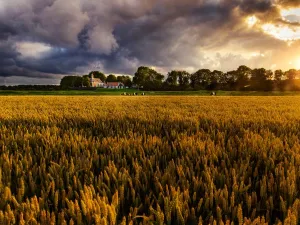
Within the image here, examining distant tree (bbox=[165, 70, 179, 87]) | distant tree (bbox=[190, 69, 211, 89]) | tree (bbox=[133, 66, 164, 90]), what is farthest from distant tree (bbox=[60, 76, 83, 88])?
distant tree (bbox=[190, 69, 211, 89])

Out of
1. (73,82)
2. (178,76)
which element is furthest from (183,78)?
(73,82)

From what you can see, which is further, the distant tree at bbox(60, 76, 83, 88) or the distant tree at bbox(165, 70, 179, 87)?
the distant tree at bbox(60, 76, 83, 88)

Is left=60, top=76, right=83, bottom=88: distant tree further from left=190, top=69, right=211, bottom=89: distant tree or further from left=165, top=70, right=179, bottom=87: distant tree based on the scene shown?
left=190, top=69, right=211, bottom=89: distant tree

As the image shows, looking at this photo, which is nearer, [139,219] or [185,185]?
[139,219]

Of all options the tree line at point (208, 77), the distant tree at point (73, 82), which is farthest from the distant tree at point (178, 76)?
the distant tree at point (73, 82)

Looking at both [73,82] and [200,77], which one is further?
[73,82]

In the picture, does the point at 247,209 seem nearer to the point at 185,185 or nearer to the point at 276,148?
the point at 185,185

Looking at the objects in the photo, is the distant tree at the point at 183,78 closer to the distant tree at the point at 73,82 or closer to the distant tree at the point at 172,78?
the distant tree at the point at 172,78

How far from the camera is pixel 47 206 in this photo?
5.40ft

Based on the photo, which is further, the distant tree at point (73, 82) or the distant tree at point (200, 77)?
the distant tree at point (73, 82)

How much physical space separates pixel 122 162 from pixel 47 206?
1.05 m

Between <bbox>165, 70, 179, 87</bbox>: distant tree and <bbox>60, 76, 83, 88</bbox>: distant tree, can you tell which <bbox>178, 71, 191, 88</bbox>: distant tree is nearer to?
<bbox>165, 70, 179, 87</bbox>: distant tree

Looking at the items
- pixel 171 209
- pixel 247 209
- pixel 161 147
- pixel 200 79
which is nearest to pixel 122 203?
pixel 171 209

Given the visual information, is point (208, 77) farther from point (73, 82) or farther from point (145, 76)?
point (73, 82)
